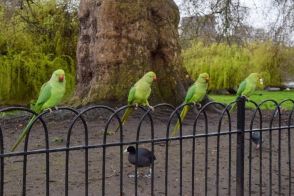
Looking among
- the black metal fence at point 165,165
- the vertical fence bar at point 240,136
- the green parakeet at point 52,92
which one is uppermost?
the green parakeet at point 52,92

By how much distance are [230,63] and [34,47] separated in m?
22.6

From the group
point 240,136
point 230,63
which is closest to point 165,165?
point 240,136

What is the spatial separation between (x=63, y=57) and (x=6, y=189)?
1278 cm

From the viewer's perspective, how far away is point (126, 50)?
32.8 feet

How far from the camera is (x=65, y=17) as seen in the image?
17.1m

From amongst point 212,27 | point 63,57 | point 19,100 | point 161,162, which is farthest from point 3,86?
point 161,162

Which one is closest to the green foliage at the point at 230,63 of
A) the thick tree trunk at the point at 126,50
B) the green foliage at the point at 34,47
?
the green foliage at the point at 34,47

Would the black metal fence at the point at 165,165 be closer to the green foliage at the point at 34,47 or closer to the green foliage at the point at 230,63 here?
the green foliage at the point at 34,47

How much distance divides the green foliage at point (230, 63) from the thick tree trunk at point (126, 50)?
23.2 meters

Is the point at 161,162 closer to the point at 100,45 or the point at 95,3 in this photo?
the point at 100,45

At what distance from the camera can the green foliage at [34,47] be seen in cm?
1695

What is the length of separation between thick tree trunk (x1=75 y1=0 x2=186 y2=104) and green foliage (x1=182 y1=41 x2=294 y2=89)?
76.2 ft

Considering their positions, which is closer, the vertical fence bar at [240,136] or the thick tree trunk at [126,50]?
the vertical fence bar at [240,136]

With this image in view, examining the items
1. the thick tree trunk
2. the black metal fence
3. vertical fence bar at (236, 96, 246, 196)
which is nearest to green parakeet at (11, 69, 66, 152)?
the black metal fence
